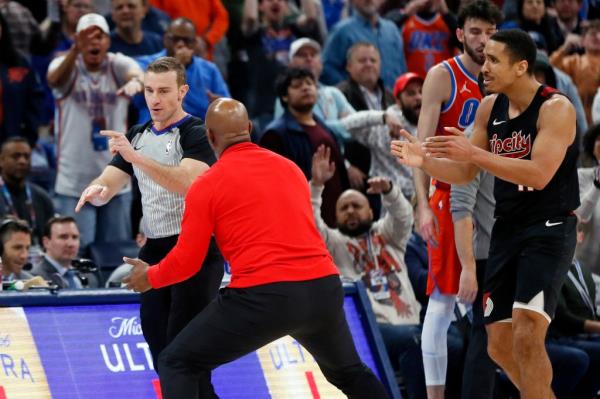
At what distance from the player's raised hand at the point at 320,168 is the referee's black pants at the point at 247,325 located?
12.8 feet

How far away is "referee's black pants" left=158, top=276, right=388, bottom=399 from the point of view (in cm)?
534

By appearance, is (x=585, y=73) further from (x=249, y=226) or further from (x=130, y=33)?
(x=249, y=226)

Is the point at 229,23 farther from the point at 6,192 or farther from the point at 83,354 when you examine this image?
the point at 83,354

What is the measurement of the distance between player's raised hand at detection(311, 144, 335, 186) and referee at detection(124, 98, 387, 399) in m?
3.87

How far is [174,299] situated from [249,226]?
86cm

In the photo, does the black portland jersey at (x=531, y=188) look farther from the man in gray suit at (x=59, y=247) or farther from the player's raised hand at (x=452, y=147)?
the man in gray suit at (x=59, y=247)

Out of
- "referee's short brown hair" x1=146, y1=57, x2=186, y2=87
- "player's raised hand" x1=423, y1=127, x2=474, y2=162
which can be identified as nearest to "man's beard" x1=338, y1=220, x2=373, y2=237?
"referee's short brown hair" x1=146, y1=57, x2=186, y2=87

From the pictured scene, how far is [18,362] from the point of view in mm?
6688

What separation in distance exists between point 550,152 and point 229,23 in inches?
273

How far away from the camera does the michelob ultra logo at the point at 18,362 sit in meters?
6.60

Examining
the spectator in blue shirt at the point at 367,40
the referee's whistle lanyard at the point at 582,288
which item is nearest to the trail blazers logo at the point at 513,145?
the referee's whistle lanyard at the point at 582,288

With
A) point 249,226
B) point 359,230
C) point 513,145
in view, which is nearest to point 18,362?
point 249,226

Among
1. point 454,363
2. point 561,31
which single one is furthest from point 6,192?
point 561,31

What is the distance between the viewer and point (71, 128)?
984 cm
